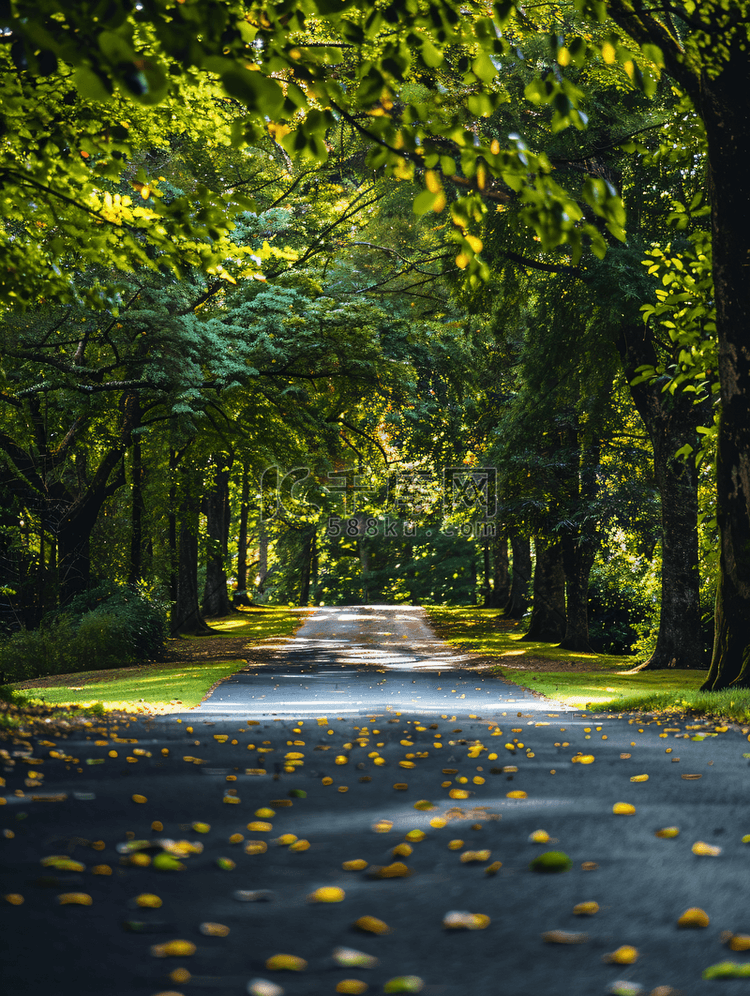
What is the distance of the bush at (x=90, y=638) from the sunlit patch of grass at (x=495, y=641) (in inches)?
320

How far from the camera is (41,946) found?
7.97 feet

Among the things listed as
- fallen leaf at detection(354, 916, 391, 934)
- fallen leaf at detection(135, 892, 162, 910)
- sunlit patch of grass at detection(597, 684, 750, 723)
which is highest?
fallen leaf at detection(135, 892, 162, 910)

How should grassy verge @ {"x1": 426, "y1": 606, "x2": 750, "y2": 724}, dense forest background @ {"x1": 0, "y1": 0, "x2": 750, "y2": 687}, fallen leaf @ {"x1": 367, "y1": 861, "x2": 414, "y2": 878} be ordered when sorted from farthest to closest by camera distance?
1. grassy verge @ {"x1": 426, "y1": 606, "x2": 750, "y2": 724}
2. dense forest background @ {"x1": 0, "y1": 0, "x2": 750, "y2": 687}
3. fallen leaf @ {"x1": 367, "y1": 861, "x2": 414, "y2": 878}

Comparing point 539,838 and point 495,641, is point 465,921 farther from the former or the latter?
point 495,641

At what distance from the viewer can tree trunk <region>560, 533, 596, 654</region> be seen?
21016 millimetres

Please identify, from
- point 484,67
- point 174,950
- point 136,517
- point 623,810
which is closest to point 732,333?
point 484,67

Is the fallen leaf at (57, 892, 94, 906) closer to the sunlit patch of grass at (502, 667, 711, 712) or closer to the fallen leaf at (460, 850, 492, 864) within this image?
the fallen leaf at (460, 850, 492, 864)

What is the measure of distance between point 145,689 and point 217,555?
683 inches

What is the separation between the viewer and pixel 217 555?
95.7 ft

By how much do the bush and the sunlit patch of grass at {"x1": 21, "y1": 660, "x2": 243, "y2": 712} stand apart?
1208 mm

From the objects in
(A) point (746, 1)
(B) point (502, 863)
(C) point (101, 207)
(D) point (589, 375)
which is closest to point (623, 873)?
(B) point (502, 863)

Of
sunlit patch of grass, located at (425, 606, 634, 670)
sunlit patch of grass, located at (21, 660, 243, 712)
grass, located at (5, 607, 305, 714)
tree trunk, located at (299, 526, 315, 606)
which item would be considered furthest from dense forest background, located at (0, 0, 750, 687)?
tree trunk, located at (299, 526, 315, 606)

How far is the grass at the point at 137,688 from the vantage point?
8988 mm

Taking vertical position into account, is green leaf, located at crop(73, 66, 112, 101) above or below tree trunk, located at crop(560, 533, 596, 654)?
above
